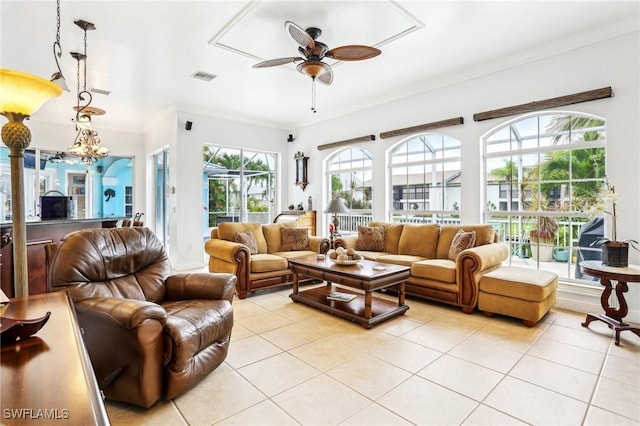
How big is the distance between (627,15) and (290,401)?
15.1ft

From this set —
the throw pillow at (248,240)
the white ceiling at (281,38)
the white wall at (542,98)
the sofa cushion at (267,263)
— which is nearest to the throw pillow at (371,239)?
the white wall at (542,98)

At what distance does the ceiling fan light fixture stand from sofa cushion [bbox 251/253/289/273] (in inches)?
95.2

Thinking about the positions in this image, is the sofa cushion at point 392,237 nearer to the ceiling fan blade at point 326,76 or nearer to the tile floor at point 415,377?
the tile floor at point 415,377

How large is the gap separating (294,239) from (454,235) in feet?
7.68

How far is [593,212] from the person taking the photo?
10.4 feet

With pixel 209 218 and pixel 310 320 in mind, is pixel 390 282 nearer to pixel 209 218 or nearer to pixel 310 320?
pixel 310 320

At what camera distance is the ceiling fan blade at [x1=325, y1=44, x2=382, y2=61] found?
2984 millimetres

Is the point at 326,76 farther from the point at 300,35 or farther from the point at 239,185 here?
the point at 239,185

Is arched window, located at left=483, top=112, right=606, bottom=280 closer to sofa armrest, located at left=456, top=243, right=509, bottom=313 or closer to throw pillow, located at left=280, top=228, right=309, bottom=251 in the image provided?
sofa armrest, located at left=456, top=243, right=509, bottom=313

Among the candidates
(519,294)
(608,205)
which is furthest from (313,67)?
(608,205)

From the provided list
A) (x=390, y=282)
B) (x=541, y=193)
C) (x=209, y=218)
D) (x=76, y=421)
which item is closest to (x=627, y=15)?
(x=541, y=193)

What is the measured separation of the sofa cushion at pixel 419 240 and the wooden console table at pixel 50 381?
4138 mm

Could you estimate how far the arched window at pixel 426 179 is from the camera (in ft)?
16.6

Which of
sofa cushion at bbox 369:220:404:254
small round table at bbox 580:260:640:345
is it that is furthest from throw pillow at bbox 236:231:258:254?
small round table at bbox 580:260:640:345
